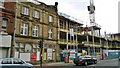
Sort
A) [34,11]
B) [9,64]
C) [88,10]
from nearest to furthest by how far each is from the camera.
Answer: [9,64]
[34,11]
[88,10]

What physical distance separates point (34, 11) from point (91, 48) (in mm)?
28990

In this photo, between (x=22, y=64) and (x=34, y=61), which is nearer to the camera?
(x=22, y=64)

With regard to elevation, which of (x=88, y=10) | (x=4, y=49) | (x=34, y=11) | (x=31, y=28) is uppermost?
(x=88, y=10)

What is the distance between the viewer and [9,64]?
59.8 feet

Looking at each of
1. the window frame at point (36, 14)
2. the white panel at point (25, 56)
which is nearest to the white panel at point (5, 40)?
the white panel at point (25, 56)

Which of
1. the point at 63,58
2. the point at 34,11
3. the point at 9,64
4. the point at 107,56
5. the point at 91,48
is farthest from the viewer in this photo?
the point at 107,56

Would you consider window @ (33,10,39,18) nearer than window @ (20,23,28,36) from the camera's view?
No

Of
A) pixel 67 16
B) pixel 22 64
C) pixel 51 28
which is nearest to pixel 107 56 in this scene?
pixel 67 16

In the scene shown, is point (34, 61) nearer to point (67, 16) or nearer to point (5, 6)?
point (5, 6)

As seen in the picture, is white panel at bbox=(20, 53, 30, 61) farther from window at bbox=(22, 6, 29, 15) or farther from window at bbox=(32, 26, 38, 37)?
window at bbox=(22, 6, 29, 15)

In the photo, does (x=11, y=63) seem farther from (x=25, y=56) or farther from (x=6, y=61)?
(x=25, y=56)

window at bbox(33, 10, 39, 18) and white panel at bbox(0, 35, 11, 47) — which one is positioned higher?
window at bbox(33, 10, 39, 18)

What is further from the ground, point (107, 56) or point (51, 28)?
point (51, 28)

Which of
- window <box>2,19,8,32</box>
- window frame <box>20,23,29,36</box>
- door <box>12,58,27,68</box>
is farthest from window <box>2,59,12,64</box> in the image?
window frame <box>20,23,29,36</box>
